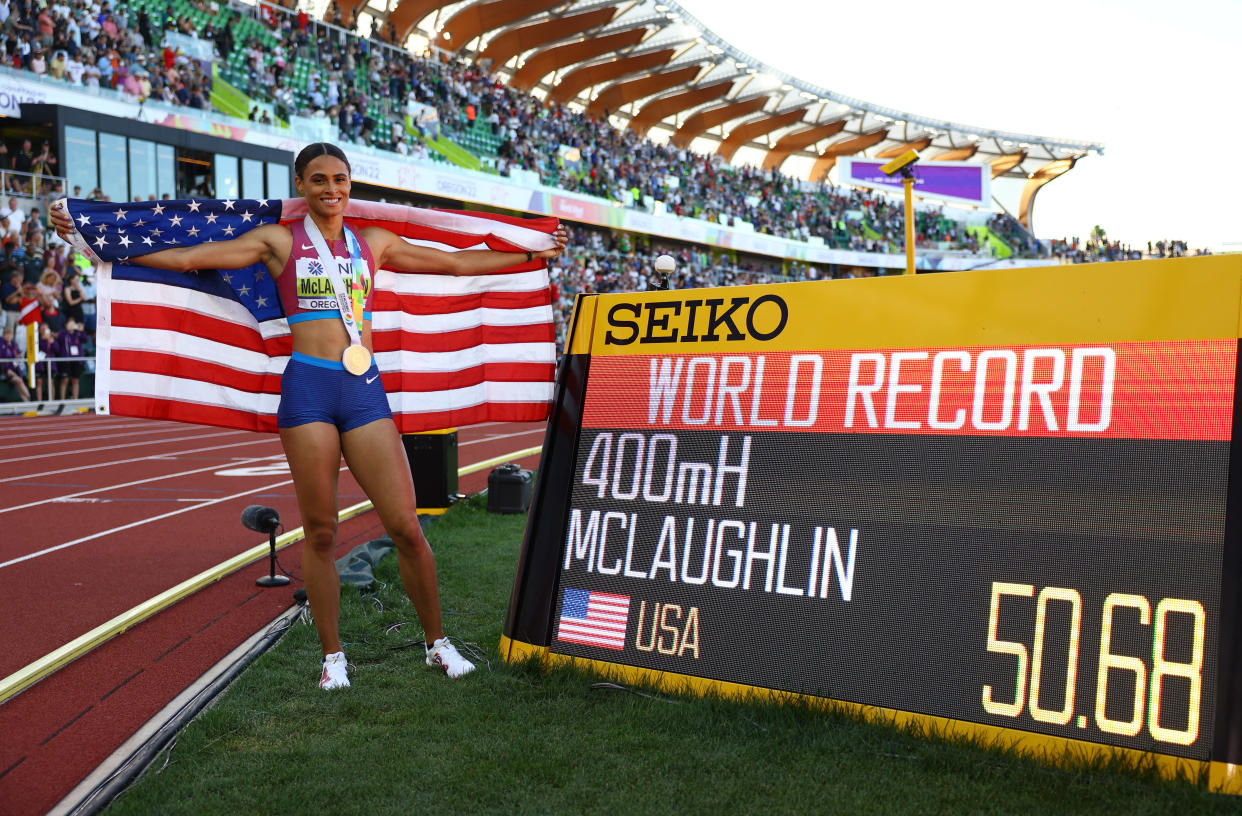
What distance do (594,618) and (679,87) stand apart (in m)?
59.6

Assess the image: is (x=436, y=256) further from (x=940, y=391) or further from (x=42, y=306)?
(x=42, y=306)

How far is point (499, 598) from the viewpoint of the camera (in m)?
5.30

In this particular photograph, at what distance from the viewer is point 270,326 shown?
174 inches

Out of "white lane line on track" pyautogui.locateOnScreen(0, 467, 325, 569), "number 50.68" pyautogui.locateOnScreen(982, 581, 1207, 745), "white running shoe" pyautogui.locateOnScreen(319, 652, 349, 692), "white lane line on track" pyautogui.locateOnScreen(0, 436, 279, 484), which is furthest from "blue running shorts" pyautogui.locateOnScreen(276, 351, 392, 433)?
"white lane line on track" pyautogui.locateOnScreen(0, 436, 279, 484)

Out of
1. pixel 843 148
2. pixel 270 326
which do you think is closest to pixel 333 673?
pixel 270 326

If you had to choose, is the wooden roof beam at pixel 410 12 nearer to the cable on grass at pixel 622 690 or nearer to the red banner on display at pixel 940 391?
the red banner on display at pixel 940 391

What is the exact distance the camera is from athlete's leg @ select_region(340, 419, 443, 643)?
3990mm

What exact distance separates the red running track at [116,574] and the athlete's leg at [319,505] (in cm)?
31

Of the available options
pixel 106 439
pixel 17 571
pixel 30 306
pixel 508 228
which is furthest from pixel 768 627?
pixel 30 306

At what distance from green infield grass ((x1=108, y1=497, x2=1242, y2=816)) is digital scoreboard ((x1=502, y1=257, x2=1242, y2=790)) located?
103mm

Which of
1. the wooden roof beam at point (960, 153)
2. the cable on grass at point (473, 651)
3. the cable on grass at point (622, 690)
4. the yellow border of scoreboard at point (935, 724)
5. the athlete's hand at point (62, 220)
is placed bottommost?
the cable on grass at point (473, 651)

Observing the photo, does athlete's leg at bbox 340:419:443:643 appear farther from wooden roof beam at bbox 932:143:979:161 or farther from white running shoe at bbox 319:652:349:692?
wooden roof beam at bbox 932:143:979:161

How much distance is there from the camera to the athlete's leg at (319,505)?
12.8 feet

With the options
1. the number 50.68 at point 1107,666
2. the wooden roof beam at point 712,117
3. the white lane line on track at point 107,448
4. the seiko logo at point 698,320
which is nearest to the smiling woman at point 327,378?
the seiko logo at point 698,320
